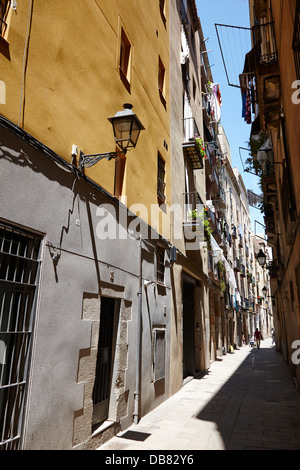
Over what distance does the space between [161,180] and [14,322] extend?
7303 millimetres

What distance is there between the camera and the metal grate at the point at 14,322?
154 inches

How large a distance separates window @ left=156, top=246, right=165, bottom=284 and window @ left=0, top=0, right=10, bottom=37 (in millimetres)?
6337

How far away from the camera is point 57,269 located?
4781mm

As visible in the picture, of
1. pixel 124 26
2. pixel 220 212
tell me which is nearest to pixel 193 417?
pixel 124 26

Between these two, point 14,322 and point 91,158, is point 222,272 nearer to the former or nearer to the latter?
point 91,158

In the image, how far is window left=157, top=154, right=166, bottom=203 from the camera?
10.2 meters

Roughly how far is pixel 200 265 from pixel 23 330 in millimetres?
11451

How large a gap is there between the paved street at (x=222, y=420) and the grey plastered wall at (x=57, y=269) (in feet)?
2.78

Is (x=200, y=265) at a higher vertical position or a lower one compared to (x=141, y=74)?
lower

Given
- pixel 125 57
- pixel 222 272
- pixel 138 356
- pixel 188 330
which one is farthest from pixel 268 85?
pixel 222 272

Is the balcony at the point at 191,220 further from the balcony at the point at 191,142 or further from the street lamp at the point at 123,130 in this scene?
the street lamp at the point at 123,130

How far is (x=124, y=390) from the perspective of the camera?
6645mm

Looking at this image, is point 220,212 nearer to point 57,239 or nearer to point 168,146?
point 168,146

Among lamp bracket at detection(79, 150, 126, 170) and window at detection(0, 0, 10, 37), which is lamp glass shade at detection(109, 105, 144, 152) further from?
window at detection(0, 0, 10, 37)
